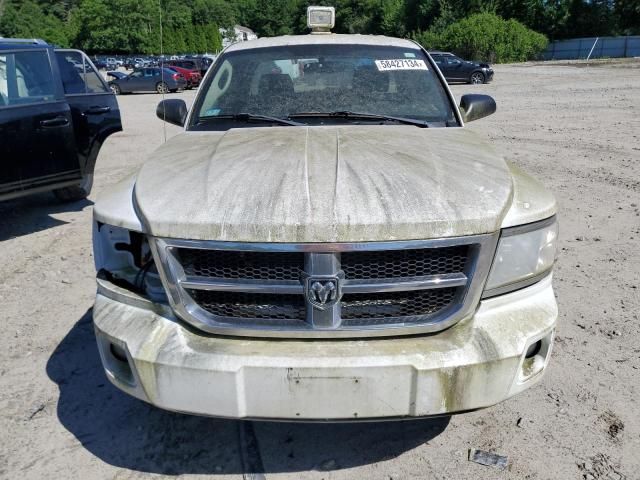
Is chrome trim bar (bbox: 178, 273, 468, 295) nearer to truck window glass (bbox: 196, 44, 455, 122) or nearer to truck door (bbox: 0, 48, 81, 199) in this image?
truck window glass (bbox: 196, 44, 455, 122)

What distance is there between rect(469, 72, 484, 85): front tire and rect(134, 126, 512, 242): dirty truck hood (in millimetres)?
24770

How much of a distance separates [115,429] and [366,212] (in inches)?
66.7

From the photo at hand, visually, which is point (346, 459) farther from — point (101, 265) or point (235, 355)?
point (101, 265)

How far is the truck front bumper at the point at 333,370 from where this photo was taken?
2.04 meters

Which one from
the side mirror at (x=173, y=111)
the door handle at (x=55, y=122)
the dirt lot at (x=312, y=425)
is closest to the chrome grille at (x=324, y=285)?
the dirt lot at (x=312, y=425)

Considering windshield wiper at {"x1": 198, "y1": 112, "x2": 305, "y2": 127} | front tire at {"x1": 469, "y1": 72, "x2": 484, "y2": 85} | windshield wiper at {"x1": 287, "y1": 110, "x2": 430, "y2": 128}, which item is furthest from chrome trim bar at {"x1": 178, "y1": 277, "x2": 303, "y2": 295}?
front tire at {"x1": 469, "y1": 72, "x2": 484, "y2": 85}

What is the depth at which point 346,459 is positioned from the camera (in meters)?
2.56

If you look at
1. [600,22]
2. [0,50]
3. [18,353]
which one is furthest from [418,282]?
[600,22]

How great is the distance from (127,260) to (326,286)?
916 millimetres

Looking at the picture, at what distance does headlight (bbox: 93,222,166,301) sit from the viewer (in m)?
2.32

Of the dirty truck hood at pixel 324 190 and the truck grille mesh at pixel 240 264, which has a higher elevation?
the dirty truck hood at pixel 324 190

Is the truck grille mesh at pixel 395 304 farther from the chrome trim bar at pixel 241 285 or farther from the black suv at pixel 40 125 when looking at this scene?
the black suv at pixel 40 125

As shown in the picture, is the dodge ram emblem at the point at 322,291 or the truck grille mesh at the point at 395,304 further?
the truck grille mesh at the point at 395,304

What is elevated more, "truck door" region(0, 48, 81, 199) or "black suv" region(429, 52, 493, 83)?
"truck door" region(0, 48, 81, 199)
